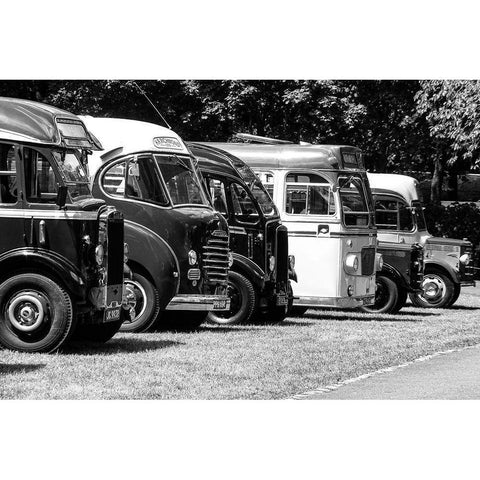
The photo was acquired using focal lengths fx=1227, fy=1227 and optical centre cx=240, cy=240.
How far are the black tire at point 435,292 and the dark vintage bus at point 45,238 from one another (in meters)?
11.2

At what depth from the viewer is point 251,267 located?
57.0 ft

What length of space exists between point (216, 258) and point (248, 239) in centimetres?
177

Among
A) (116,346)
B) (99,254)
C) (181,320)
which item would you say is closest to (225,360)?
(116,346)

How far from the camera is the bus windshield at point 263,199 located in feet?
59.1

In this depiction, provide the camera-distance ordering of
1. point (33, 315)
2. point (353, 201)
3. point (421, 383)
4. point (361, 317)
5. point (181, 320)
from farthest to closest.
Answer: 1. point (361, 317)
2. point (353, 201)
3. point (181, 320)
4. point (33, 315)
5. point (421, 383)

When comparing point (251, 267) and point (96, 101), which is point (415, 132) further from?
point (251, 267)

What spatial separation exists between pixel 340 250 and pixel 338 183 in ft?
3.53

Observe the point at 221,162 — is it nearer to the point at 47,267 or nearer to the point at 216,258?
the point at 216,258

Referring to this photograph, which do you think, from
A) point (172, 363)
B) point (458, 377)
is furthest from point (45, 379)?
point (458, 377)

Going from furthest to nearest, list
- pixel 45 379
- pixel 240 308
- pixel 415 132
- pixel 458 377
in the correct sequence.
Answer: pixel 415 132 → pixel 240 308 → pixel 458 377 → pixel 45 379

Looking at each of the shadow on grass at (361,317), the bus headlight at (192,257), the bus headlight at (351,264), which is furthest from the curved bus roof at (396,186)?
the bus headlight at (192,257)

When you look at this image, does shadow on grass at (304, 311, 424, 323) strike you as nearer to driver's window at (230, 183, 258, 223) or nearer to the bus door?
the bus door

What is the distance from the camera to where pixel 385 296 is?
70.5 ft

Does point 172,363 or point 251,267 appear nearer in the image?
point 172,363
